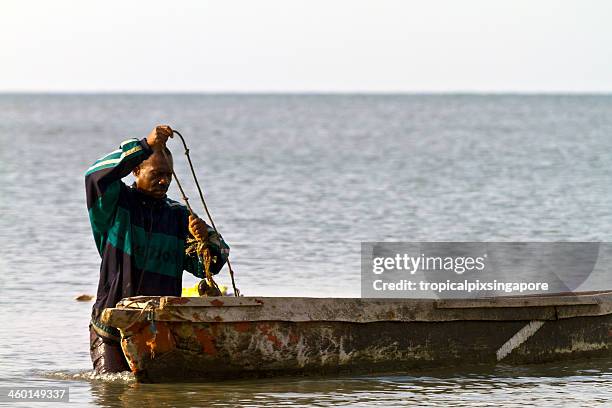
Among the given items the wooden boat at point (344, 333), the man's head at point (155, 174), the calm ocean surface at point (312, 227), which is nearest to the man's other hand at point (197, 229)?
the man's head at point (155, 174)

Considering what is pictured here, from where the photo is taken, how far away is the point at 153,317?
8227mm

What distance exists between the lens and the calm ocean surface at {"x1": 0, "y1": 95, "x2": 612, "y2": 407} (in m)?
8.91

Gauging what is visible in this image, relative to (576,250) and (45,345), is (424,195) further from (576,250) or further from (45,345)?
(45,345)

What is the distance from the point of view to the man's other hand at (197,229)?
27.6 ft

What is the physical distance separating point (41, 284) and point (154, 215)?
17.9 ft

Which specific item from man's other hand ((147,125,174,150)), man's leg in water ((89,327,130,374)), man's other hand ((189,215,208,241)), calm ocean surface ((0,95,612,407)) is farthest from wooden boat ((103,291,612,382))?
→ man's other hand ((147,125,174,150))

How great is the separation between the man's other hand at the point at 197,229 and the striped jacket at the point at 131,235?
0.08 metres

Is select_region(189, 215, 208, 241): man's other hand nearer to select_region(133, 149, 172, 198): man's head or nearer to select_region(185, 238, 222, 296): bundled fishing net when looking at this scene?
select_region(185, 238, 222, 296): bundled fishing net

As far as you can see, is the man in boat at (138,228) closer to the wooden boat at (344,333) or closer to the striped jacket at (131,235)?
the striped jacket at (131,235)

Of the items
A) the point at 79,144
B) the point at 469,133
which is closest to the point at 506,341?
the point at 79,144

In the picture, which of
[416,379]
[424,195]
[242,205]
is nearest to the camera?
[416,379]

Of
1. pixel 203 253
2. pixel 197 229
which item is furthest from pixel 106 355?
pixel 197 229

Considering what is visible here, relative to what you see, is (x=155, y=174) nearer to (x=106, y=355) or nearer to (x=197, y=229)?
(x=197, y=229)

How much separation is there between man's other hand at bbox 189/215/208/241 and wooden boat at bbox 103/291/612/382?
0.39 meters
